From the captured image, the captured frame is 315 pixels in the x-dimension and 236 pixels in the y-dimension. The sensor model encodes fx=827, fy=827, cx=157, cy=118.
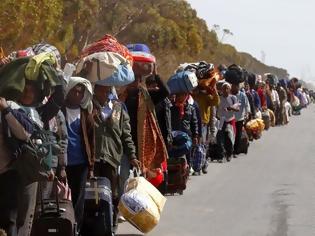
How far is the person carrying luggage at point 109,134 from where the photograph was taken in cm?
791

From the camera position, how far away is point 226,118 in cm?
1700

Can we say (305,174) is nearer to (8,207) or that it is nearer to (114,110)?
(114,110)

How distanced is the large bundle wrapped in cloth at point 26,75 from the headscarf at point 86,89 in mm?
978

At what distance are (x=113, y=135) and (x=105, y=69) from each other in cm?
65

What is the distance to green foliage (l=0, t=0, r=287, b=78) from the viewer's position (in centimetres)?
2697

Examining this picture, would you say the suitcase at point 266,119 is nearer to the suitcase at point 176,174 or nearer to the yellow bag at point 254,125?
the yellow bag at point 254,125

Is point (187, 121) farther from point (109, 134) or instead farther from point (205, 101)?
point (109, 134)

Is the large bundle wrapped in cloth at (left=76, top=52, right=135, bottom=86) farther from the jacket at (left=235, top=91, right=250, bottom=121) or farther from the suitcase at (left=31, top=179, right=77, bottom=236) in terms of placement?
the jacket at (left=235, top=91, right=250, bottom=121)

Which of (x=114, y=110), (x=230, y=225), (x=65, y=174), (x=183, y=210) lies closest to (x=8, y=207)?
(x=65, y=174)

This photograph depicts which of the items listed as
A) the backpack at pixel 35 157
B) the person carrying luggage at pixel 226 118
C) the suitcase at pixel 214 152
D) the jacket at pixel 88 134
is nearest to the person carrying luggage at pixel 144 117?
the jacket at pixel 88 134

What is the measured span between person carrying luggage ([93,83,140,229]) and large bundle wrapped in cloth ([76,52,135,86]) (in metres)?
0.09

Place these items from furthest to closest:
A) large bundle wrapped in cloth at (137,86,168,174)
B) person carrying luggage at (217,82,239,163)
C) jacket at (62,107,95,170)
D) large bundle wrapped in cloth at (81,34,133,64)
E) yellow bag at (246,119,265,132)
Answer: yellow bag at (246,119,265,132) < person carrying luggage at (217,82,239,163) < large bundle wrapped in cloth at (137,86,168,174) < large bundle wrapped in cloth at (81,34,133,64) < jacket at (62,107,95,170)

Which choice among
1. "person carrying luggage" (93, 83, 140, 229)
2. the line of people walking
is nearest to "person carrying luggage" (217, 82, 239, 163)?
the line of people walking

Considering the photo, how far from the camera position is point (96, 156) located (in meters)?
7.84
